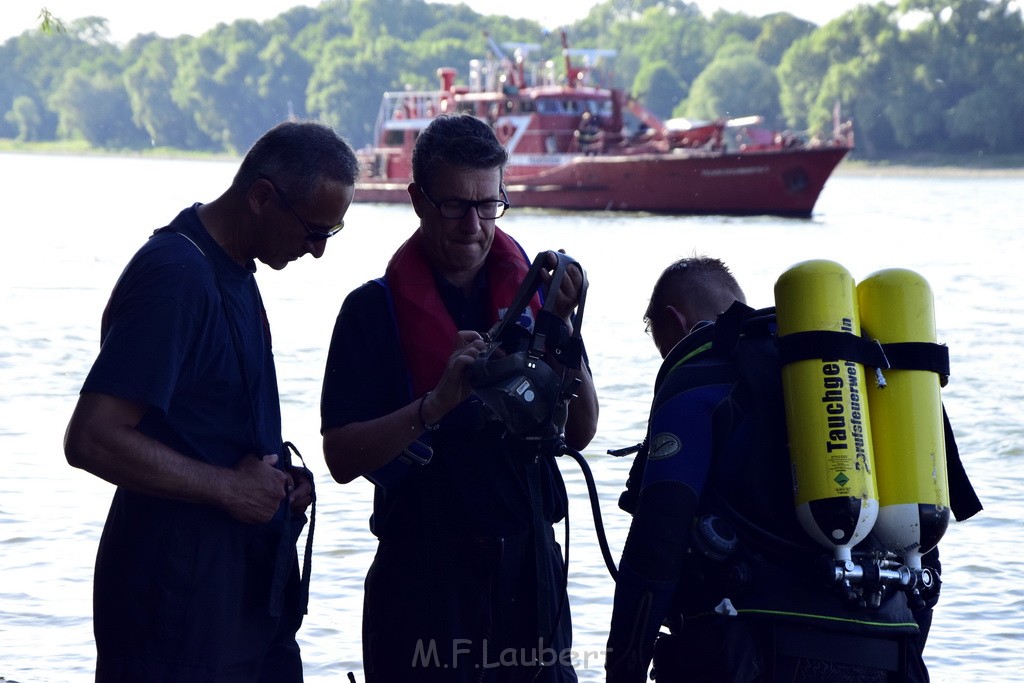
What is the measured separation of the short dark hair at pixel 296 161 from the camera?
2633mm

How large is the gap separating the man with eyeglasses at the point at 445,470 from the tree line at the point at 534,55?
68888 mm

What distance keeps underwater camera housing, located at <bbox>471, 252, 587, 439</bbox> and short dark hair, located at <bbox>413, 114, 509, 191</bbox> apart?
282 millimetres

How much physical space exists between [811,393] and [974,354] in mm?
13622

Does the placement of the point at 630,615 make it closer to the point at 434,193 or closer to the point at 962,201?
the point at 434,193

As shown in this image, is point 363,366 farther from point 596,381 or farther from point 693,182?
point 693,182

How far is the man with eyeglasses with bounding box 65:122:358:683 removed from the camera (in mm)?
2416

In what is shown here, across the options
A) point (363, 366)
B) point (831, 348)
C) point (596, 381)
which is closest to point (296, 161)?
point (363, 366)

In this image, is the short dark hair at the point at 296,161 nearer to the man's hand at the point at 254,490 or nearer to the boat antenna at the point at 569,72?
the man's hand at the point at 254,490

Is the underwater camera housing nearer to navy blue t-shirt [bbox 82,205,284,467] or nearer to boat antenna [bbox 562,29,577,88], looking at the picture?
navy blue t-shirt [bbox 82,205,284,467]

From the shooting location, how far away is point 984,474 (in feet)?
30.9

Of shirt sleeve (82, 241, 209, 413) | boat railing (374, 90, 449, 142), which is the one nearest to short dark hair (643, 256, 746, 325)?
shirt sleeve (82, 241, 209, 413)

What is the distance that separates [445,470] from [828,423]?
780 millimetres

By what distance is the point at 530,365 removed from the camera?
2.53 metres

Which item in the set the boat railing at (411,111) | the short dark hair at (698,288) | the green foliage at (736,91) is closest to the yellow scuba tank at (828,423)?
the short dark hair at (698,288)
